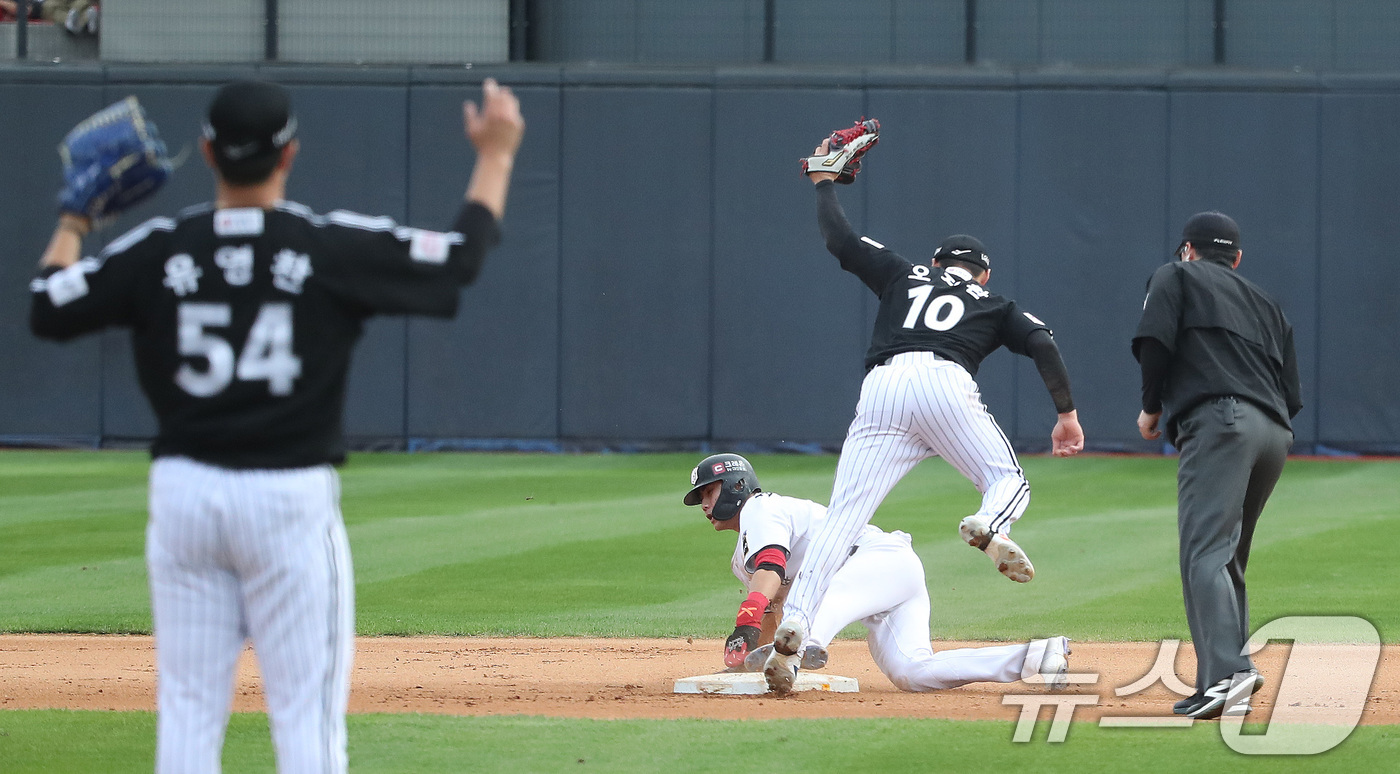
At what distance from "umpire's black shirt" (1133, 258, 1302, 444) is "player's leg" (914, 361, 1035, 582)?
64cm

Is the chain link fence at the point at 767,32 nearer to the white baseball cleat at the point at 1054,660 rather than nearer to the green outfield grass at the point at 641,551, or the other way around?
the green outfield grass at the point at 641,551

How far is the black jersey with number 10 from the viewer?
20.0 ft

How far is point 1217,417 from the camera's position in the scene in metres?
5.48

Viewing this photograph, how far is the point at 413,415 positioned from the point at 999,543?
14.2 metres

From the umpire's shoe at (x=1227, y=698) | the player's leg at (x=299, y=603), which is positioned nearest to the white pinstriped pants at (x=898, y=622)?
the umpire's shoe at (x=1227, y=698)

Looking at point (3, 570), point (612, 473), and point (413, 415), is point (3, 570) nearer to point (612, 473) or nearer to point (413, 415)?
point (612, 473)

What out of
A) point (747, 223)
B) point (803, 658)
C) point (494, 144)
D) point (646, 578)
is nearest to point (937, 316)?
point (803, 658)

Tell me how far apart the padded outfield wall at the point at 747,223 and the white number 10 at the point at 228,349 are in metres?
16.0

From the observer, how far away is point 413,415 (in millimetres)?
19109

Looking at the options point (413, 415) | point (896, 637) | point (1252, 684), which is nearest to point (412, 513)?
point (413, 415)

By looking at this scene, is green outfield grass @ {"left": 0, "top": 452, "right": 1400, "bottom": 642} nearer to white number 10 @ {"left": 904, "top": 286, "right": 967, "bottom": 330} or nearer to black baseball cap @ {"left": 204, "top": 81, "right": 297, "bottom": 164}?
white number 10 @ {"left": 904, "top": 286, "right": 967, "bottom": 330}

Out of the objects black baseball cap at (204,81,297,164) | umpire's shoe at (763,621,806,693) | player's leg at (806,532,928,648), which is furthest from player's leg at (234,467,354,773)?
player's leg at (806,532,928,648)

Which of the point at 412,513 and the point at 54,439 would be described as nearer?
the point at 412,513

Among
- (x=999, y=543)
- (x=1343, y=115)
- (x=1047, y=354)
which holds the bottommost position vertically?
(x=999, y=543)
